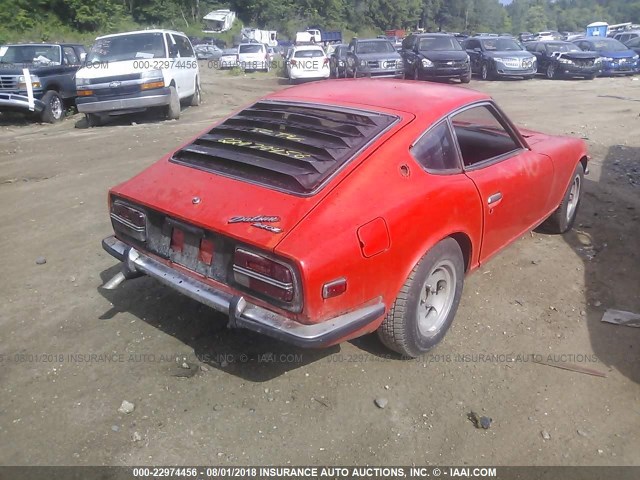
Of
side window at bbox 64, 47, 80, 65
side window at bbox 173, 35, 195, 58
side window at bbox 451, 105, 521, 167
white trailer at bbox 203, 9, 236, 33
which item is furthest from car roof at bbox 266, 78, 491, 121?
white trailer at bbox 203, 9, 236, 33

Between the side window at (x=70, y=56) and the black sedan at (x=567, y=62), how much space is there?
16301 mm

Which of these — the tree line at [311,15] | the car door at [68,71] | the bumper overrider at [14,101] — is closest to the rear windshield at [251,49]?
the tree line at [311,15]

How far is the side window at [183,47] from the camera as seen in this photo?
41.2ft

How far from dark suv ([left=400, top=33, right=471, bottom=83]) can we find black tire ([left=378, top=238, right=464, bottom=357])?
50.2 feet

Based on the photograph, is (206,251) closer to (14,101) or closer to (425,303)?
(425,303)

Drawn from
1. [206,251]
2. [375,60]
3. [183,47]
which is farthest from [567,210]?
[375,60]

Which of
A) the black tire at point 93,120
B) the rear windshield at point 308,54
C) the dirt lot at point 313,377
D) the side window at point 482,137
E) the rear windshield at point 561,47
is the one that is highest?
the rear windshield at point 561,47

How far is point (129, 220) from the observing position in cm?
333

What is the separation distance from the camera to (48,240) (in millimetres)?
5113

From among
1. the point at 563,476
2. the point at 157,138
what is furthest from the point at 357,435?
the point at 157,138

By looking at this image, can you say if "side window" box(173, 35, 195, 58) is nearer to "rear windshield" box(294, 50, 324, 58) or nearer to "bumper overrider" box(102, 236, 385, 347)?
"rear windshield" box(294, 50, 324, 58)

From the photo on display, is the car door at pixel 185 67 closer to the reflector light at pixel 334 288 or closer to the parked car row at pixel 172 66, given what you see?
the parked car row at pixel 172 66

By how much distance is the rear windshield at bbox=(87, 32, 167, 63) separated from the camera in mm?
11219

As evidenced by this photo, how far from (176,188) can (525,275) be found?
2.91 meters
